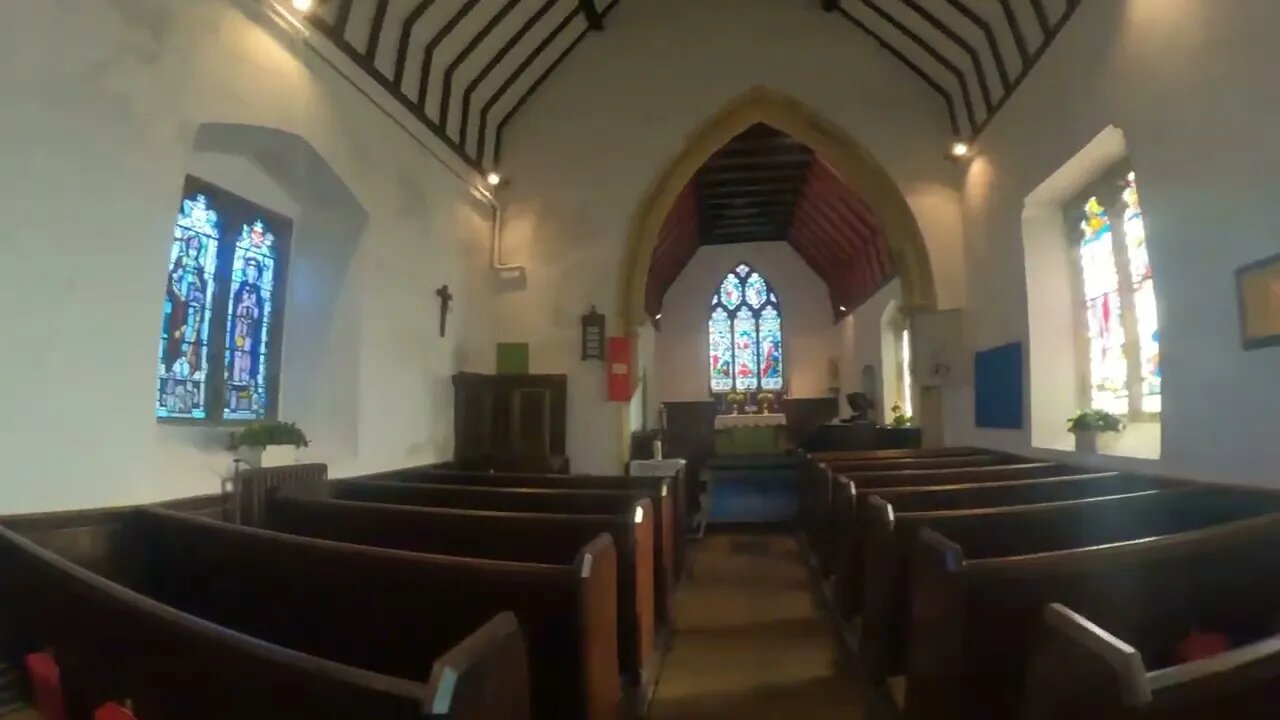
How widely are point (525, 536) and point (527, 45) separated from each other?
18.8ft

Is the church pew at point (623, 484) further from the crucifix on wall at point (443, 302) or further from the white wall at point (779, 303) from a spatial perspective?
the white wall at point (779, 303)

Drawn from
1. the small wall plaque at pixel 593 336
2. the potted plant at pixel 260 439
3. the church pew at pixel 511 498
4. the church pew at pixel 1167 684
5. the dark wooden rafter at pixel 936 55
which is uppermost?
the dark wooden rafter at pixel 936 55

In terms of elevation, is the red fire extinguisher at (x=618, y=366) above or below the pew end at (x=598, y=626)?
above

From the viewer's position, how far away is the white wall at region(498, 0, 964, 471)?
23.7 ft

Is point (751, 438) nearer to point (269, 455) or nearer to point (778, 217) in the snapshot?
point (778, 217)

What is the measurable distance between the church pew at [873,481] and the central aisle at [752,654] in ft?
1.38

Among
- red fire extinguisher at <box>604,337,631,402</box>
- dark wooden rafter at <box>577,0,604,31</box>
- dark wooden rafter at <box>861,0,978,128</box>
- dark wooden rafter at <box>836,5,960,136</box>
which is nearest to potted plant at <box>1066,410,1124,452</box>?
dark wooden rafter at <box>861,0,978,128</box>

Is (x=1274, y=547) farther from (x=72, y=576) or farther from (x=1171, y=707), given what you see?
(x=72, y=576)

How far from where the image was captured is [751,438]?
1181cm

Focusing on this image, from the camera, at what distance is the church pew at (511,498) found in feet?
11.2

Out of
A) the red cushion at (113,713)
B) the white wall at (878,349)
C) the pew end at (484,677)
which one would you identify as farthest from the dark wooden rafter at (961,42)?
the red cushion at (113,713)

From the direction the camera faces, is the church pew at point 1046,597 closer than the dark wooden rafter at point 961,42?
Yes

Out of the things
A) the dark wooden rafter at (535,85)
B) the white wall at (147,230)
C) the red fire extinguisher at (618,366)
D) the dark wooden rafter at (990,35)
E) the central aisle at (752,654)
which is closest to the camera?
the white wall at (147,230)

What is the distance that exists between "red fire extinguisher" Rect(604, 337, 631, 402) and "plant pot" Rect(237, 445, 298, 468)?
328 centimetres
